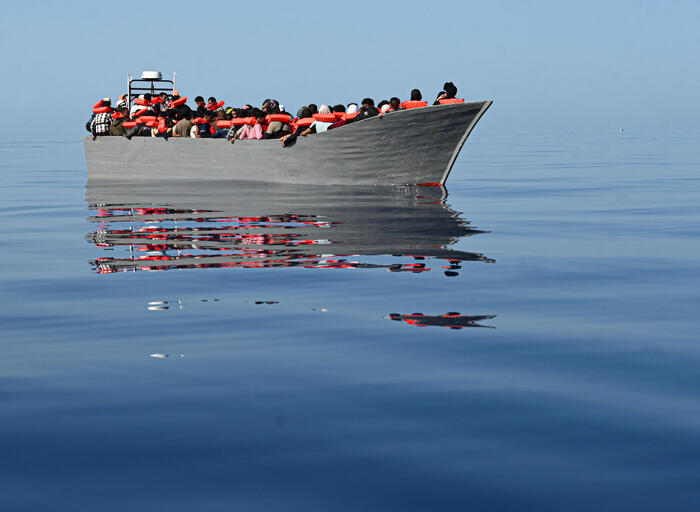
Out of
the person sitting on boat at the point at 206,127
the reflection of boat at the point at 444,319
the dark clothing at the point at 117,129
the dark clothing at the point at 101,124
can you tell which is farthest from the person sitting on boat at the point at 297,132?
the reflection of boat at the point at 444,319

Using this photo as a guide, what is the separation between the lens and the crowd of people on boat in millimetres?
23906

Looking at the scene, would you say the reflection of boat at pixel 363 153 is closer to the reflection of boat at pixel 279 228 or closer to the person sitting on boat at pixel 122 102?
the reflection of boat at pixel 279 228

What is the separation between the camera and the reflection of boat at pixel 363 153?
909 inches

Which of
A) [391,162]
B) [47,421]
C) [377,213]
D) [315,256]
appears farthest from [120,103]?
[47,421]

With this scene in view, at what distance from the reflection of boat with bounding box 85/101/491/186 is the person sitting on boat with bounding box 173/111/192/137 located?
92 cm

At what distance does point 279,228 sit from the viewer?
14.3m

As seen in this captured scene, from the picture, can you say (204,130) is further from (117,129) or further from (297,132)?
(117,129)

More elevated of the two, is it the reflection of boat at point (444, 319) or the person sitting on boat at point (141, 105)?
the person sitting on boat at point (141, 105)

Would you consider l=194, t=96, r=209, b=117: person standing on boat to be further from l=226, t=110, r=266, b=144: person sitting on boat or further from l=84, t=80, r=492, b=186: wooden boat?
l=226, t=110, r=266, b=144: person sitting on boat

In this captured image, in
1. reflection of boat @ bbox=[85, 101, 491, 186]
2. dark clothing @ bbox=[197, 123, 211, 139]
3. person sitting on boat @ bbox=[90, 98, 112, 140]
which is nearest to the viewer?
reflection of boat @ bbox=[85, 101, 491, 186]

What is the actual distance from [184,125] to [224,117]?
1.20m

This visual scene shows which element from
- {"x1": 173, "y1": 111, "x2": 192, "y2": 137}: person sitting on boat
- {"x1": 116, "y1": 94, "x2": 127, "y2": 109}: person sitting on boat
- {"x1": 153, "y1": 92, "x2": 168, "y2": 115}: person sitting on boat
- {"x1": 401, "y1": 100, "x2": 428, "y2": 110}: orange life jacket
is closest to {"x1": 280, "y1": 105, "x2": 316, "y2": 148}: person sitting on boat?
{"x1": 401, "y1": 100, "x2": 428, "y2": 110}: orange life jacket

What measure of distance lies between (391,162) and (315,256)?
13259mm

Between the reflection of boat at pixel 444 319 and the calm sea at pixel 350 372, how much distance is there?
3 centimetres
